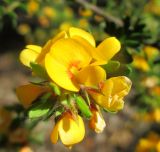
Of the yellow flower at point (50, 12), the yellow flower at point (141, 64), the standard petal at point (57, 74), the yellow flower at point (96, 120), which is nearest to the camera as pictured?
the standard petal at point (57, 74)

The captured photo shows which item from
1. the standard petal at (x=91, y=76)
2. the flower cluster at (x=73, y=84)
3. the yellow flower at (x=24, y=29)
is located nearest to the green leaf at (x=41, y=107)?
the flower cluster at (x=73, y=84)

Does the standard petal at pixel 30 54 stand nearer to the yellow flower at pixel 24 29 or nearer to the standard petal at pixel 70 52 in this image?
the standard petal at pixel 70 52

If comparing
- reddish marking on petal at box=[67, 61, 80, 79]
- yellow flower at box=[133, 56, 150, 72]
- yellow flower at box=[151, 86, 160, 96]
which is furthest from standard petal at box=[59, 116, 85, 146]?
yellow flower at box=[151, 86, 160, 96]

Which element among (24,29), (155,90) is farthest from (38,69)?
(24,29)

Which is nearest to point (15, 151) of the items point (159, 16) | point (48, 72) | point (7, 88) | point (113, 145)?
point (48, 72)

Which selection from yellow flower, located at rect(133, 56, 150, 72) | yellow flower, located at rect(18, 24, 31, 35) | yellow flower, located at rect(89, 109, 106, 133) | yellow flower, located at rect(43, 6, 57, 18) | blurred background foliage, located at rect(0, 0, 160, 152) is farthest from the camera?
yellow flower, located at rect(18, 24, 31, 35)

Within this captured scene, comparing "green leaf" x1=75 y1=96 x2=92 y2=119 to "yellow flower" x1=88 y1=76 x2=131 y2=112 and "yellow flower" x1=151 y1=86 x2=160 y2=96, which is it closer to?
"yellow flower" x1=88 y1=76 x2=131 y2=112

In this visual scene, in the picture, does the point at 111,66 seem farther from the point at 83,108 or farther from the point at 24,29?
the point at 24,29
